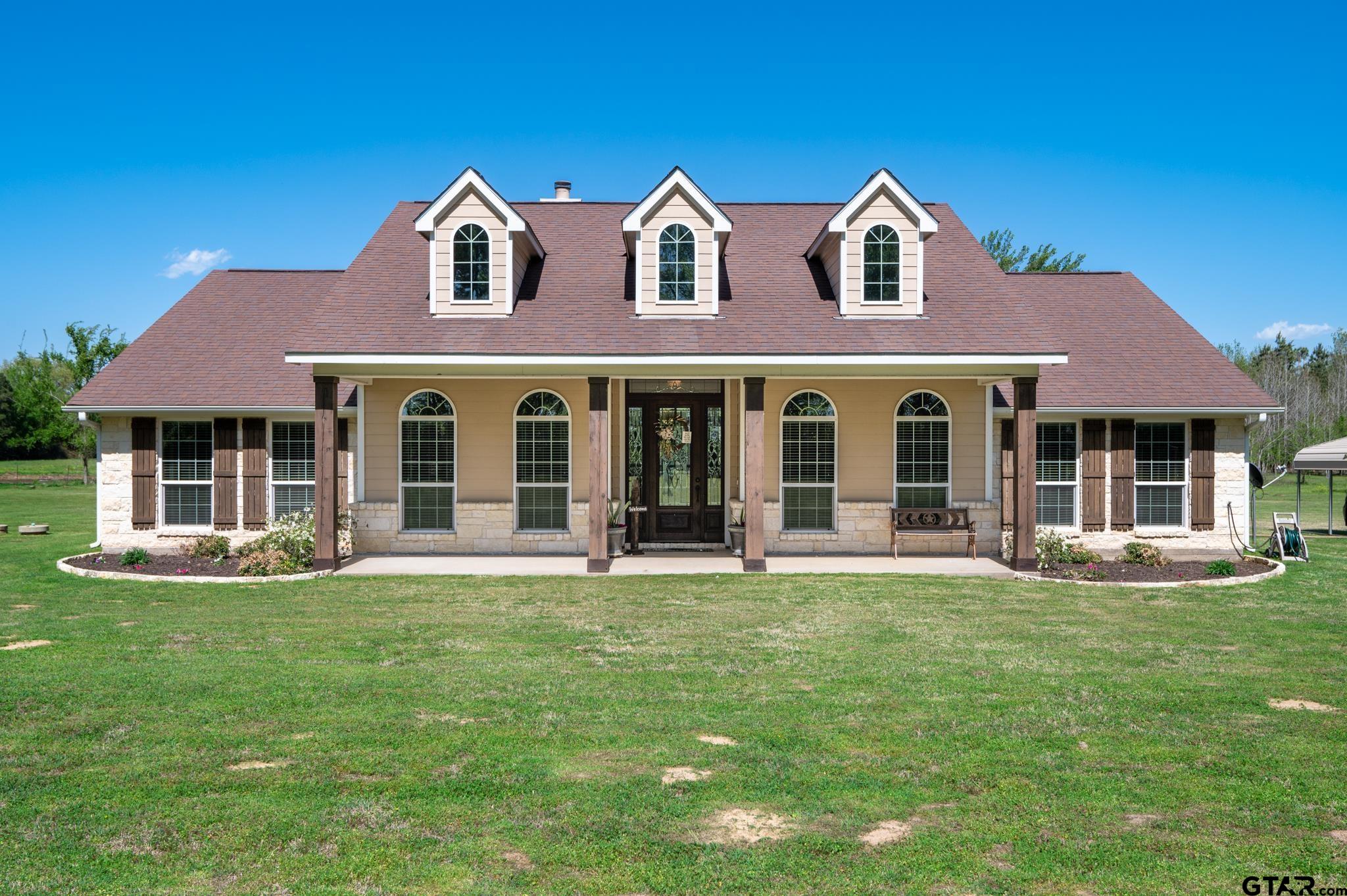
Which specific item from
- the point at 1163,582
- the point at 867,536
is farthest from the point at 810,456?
the point at 1163,582

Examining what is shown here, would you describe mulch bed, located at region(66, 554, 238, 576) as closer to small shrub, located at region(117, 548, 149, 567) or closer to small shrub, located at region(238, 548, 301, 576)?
small shrub, located at region(117, 548, 149, 567)

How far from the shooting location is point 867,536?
1529 centimetres

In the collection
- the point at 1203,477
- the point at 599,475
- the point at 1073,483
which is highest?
the point at 599,475

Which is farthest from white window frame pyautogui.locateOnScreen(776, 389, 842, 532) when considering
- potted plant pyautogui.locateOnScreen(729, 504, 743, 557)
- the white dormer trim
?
the white dormer trim

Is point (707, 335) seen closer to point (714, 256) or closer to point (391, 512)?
point (714, 256)

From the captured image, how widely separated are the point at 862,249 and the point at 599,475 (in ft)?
18.1

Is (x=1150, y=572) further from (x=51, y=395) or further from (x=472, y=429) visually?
(x=51, y=395)

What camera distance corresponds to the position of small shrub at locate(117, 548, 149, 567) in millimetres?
13677

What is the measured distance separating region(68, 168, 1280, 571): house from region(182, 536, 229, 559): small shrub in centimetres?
41

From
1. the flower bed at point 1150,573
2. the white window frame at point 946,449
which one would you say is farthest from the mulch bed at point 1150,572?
the white window frame at point 946,449

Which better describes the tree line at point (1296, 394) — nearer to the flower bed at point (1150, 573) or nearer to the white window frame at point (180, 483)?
the flower bed at point (1150, 573)

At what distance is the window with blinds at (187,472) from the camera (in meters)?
15.5

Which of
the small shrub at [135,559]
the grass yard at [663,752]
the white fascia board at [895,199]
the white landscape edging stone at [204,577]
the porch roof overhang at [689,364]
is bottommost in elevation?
the grass yard at [663,752]

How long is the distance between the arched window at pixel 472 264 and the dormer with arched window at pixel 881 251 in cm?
551
